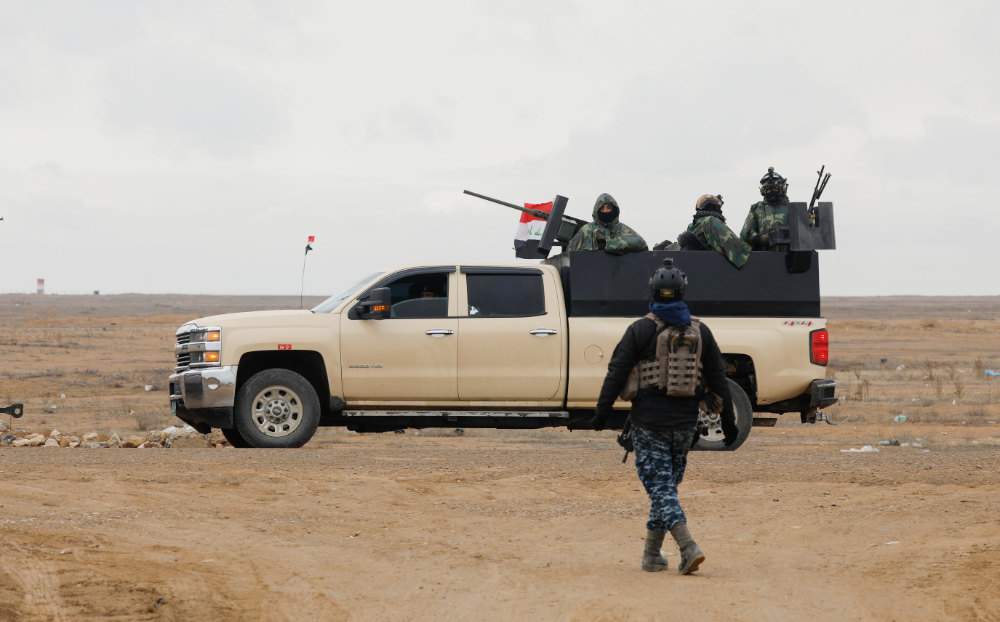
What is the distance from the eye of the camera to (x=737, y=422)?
12359 mm

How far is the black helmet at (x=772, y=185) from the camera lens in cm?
1271

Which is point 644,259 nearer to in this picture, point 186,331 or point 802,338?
point 802,338

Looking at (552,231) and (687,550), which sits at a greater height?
(552,231)

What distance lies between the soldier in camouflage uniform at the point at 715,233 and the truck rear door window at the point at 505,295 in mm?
1729

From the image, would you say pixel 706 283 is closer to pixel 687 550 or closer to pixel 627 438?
pixel 627 438

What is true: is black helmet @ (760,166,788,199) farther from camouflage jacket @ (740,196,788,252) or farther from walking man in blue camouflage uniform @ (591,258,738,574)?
walking man in blue camouflage uniform @ (591,258,738,574)

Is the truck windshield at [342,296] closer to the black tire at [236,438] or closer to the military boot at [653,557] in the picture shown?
the black tire at [236,438]

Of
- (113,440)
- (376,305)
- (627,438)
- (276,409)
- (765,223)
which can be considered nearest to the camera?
(627,438)

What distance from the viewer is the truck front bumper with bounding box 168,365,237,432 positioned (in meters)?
12.1

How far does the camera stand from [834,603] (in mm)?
6207

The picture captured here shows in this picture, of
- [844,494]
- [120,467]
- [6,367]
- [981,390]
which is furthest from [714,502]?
[6,367]

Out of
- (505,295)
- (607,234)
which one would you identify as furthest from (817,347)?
(505,295)

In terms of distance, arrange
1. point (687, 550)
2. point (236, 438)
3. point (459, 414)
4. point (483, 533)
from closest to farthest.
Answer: point (687, 550) → point (483, 533) → point (459, 414) → point (236, 438)

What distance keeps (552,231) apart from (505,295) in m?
1.04
